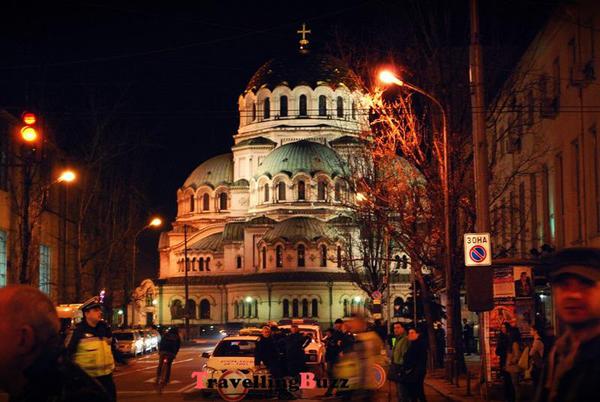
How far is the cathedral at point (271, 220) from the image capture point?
110188 millimetres

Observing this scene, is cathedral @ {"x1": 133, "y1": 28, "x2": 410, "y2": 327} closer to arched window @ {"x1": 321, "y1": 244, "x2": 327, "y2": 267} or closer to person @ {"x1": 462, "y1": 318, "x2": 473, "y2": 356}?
arched window @ {"x1": 321, "y1": 244, "x2": 327, "y2": 267}

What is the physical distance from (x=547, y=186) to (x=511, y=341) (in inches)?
504

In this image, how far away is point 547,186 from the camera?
3272 cm

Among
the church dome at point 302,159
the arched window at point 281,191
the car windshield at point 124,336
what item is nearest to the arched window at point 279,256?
the arched window at point 281,191

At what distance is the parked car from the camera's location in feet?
171

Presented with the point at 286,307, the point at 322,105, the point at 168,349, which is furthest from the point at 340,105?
the point at 168,349

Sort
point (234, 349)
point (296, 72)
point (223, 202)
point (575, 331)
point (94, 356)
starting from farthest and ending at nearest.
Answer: point (223, 202) < point (296, 72) < point (234, 349) < point (94, 356) < point (575, 331)

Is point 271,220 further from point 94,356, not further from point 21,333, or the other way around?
point 21,333

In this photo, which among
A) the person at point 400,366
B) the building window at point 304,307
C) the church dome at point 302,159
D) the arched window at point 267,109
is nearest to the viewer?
the person at point 400,366

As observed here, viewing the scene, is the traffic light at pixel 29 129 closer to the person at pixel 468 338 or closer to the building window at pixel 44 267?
the person at pixel 468 338

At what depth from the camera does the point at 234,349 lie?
25469 millimetres

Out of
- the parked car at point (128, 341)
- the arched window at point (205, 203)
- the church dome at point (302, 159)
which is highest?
the church dome at point (302, 159)

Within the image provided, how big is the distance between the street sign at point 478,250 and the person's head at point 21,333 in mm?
17012

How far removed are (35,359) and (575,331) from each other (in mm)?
2324
